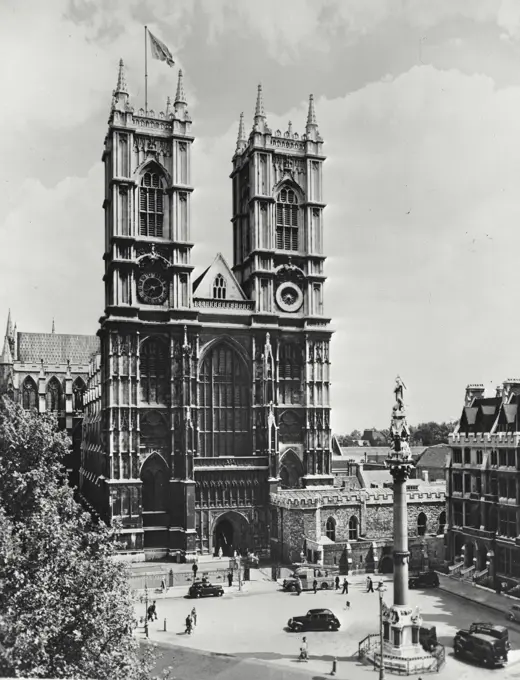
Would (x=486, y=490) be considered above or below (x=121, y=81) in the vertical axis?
below

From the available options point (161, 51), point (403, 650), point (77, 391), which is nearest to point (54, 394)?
point (77, 391)

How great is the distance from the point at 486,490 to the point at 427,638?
68.8 ft

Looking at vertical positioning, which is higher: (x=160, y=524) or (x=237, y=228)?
(x=237, y=228)

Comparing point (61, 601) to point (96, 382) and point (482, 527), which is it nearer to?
point (482, 527)

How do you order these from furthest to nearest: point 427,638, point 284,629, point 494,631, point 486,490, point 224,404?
point 224,404
point 486,490
point 284,629
point 427,638
point 494,631

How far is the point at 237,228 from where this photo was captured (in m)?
76.6

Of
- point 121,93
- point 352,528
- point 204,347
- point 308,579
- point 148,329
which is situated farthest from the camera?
point 204,347

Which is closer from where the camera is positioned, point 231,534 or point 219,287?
point 231,534

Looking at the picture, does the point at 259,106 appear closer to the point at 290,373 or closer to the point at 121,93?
the point at 121,93

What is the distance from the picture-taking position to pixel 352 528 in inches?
2480

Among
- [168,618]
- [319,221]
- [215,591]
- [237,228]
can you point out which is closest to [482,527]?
[215,591]

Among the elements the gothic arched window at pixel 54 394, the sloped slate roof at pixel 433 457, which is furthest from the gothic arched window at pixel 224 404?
the gothic arched window at pixel 54 394

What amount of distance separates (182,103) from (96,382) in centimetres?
3162

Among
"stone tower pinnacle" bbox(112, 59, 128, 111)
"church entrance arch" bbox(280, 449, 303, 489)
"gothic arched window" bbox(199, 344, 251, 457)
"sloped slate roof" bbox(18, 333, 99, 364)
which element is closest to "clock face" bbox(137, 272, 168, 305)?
"gothic arched window" bbox(199, 344, 251, 457)
